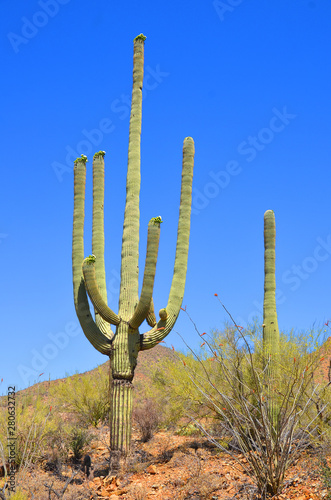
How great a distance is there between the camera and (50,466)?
1245cm

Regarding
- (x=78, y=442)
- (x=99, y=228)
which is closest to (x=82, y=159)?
(x=99, y=228)

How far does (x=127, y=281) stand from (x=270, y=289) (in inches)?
177

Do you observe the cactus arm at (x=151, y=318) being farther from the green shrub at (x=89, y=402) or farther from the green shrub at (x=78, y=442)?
the green shrub at (x=89, y=402)

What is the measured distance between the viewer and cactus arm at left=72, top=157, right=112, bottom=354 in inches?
460

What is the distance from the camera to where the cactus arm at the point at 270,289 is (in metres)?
13.7

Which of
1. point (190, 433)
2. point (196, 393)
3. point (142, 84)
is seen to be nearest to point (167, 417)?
point (190, 433)

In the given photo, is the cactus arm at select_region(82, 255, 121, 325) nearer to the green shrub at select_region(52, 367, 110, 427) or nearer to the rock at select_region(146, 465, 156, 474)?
the rock at select_region(146, 465, 156, 474)

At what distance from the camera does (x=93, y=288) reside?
10984 mm

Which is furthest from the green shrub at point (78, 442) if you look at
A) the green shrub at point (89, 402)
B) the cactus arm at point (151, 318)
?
the cactus arm at point (151, 318)

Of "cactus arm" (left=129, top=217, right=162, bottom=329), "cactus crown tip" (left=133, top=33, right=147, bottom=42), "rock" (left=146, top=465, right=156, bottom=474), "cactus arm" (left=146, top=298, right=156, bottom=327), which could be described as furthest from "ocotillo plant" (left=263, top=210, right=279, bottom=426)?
"cactus crown tip" (left=133, top=33, right=147, bottom=42)

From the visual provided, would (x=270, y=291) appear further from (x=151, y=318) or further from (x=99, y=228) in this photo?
(x=99, y=228)

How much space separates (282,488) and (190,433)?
6834mm

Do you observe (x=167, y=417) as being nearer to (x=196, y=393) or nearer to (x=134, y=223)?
(x=196, y=393)

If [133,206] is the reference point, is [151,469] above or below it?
below
